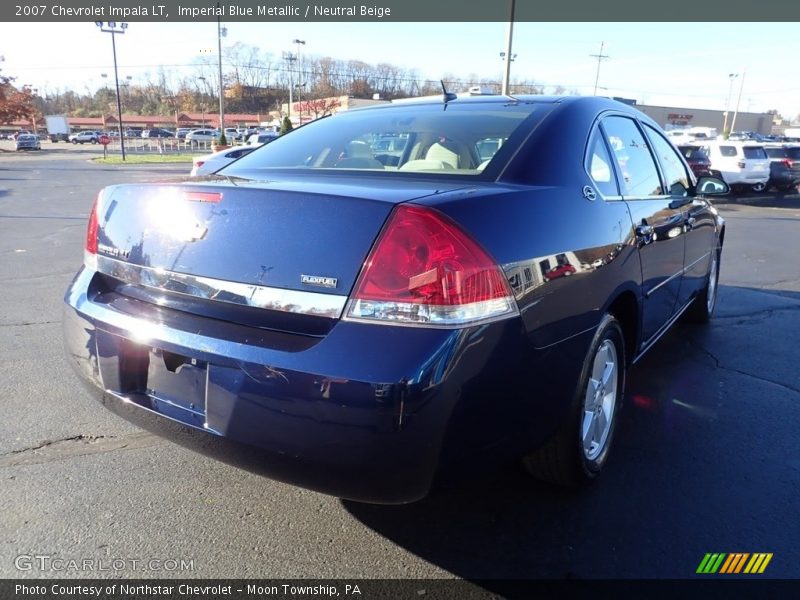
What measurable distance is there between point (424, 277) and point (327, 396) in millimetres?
438

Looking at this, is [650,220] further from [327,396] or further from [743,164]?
[743,164]

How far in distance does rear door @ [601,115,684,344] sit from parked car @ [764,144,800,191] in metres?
19.8

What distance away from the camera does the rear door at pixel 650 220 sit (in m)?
2.97

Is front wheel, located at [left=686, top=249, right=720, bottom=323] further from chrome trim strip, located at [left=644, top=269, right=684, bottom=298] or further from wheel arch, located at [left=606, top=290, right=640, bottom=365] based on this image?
wheel arch, located at [left=606, top=290, right=640, bottom=365]

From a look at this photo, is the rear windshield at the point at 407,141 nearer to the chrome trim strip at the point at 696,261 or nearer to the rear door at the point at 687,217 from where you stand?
the rear door at the point at 687,217

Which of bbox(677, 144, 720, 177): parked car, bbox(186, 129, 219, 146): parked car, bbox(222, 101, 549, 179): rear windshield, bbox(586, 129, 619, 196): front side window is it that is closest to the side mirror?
bbox(586, 129, 619, 196): front side window

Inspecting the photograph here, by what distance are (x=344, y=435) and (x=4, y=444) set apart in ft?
6.97

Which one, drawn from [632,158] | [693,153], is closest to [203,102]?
[693,153]

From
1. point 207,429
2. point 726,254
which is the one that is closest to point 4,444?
point 207,429

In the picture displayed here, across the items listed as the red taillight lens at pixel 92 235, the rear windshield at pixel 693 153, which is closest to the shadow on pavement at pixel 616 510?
the red taillight lens at pixel 92 235

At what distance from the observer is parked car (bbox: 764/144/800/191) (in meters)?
19.9

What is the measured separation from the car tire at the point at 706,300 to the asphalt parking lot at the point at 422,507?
1212mm

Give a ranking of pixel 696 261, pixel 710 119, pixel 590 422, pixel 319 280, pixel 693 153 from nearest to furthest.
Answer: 1. pixel 319 280
2. pixel 590 422
3. pixel 696 261
4. pixel 693 153
5. pixel 710 119

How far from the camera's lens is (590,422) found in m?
2.62
